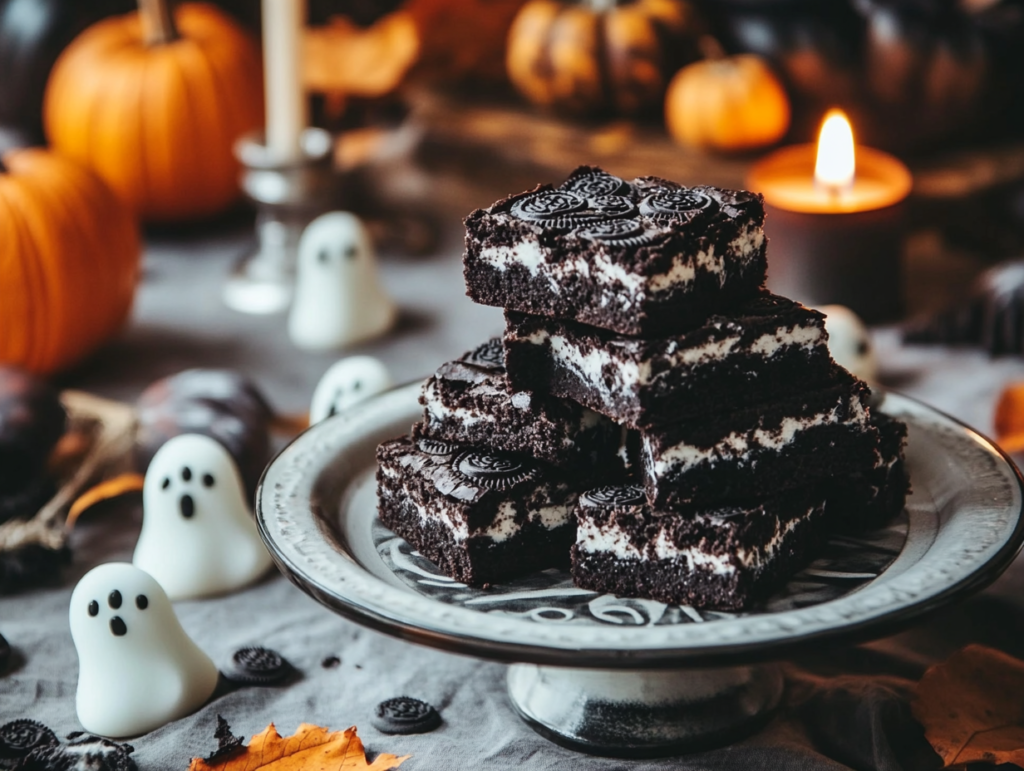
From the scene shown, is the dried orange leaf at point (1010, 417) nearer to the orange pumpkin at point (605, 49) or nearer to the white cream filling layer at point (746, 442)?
the white cream filling layer at point (746, 442)

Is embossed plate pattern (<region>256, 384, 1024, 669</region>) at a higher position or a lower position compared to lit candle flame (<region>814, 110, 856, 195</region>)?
lower

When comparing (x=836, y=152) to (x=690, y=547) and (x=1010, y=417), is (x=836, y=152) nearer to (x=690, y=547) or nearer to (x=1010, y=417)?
(x=1010, y=417)

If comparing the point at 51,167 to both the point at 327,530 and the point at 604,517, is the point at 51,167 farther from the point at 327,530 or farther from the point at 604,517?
the point at 604,517

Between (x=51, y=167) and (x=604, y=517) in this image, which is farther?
(x=51, y=167)

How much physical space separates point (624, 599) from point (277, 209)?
7.36 feet

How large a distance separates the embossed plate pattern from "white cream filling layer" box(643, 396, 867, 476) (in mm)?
187

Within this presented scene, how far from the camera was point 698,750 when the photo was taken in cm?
170

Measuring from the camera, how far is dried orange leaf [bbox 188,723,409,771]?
1.66 meters

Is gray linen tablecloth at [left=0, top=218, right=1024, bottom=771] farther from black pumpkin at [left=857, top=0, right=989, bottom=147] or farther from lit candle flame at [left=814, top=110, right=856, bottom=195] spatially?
black pumpkin at [left=857, top=0, right=989, bottom=147]

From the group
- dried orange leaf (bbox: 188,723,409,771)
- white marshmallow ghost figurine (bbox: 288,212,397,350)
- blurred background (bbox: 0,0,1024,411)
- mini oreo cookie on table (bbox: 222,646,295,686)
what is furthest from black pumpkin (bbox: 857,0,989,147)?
dried orange leaf (bbox: 188,723,409,771)

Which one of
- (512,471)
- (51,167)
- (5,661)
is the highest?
(51,167)

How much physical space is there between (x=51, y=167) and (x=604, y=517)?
78.9 inches

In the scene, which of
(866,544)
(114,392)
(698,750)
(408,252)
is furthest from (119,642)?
(408,252)

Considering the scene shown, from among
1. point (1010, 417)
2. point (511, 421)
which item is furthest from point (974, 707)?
point (1010, 417)
